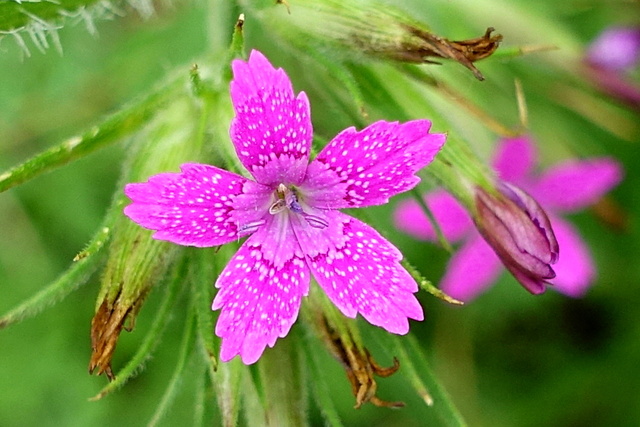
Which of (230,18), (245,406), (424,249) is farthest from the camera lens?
(424,249)

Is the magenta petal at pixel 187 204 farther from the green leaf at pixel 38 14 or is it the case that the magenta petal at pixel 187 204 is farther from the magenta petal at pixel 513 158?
the magenta petal at pixel 513 158

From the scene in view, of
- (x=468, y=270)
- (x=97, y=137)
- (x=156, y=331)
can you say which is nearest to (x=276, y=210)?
(x=156, y=331)

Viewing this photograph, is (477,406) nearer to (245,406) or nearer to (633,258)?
(633,258)

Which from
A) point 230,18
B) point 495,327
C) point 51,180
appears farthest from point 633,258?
point 51,180

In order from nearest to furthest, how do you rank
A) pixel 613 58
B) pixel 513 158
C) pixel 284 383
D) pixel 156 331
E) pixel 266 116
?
pixel 266 116 → pixel 156 331 → pixel 284 383 → pixel 513 158 → pixel 613 58

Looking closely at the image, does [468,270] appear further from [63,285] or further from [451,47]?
[63,285]
